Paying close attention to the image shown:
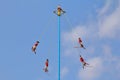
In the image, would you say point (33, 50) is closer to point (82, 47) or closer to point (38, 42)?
point (38, 42)

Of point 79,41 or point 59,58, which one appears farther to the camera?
point 79,41

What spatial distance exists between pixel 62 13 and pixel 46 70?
6.29m

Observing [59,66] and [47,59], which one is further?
[47,59]

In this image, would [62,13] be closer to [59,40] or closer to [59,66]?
[59,40]

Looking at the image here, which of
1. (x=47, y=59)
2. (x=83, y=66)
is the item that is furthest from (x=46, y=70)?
(x=83, y=66)

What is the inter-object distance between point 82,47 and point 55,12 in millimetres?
4663

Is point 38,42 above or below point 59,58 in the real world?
above

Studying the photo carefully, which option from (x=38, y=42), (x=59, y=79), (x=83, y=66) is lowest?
(x=59, y=79)

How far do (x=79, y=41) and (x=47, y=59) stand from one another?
3887mm

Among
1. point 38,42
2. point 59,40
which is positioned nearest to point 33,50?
point 38,42

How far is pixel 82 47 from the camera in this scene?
44.3m

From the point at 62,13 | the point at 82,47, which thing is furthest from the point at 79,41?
the point at 62,13

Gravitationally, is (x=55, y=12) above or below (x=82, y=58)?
above

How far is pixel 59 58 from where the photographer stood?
41.8m
